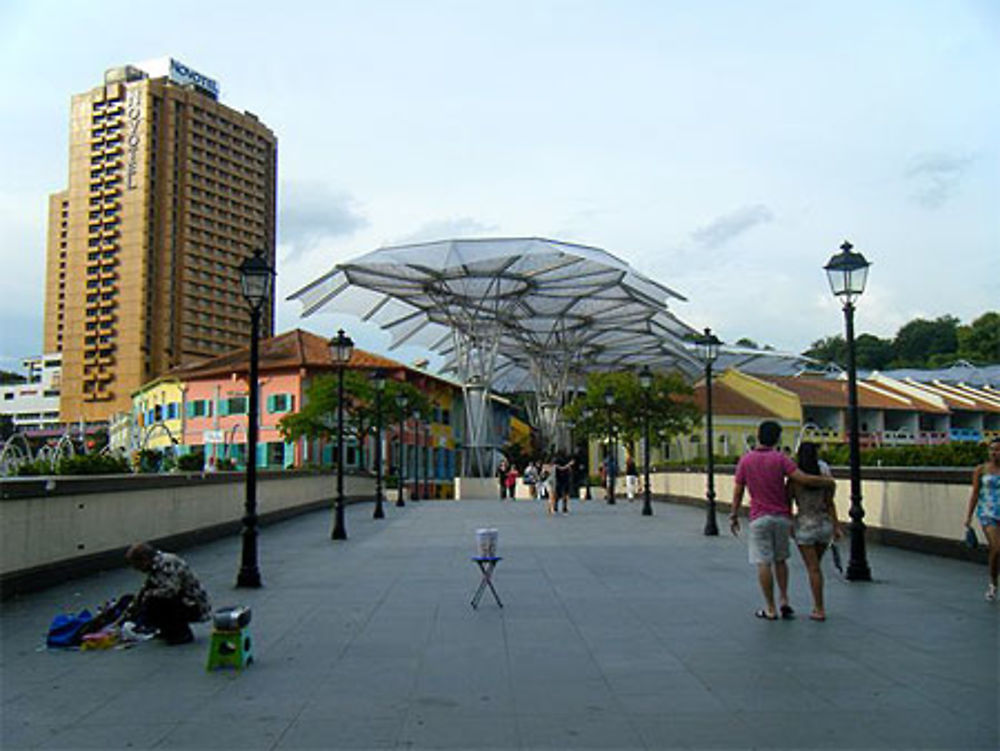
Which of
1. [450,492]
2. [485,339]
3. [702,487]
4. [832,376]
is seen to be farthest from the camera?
[832,376]

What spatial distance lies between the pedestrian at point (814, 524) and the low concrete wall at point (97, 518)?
318 inches

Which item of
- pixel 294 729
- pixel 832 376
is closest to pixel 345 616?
pixel 294 729

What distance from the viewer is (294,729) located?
199 inches

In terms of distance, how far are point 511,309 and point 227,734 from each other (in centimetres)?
5187

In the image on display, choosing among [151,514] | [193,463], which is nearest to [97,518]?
[151,514]

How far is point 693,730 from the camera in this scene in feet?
16.2

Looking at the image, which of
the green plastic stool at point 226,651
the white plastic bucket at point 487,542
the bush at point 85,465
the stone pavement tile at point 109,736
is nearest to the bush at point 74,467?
the bush at point 85,465

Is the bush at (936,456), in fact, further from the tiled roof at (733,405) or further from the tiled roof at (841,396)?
the tiled roof at (841,396)

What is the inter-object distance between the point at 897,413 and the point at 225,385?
49430 mm

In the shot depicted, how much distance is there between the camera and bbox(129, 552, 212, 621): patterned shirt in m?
7.40

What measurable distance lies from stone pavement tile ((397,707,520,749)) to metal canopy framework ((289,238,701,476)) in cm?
3862

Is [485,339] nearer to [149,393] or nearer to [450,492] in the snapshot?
[450,492]

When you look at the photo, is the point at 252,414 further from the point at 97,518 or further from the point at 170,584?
the point at 170,584

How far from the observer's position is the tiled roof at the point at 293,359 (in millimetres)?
60375
